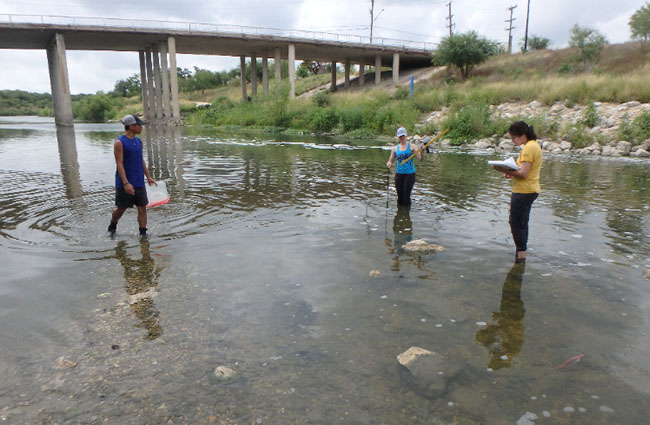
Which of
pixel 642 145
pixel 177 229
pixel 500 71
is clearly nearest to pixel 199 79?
pixel 500 71

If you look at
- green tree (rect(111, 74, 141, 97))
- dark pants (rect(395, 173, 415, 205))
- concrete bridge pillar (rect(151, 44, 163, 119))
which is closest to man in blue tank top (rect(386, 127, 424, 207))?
dark pants (rect(395, 173, 415, 205))

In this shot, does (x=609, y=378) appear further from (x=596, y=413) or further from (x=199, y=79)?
(x=199, y=79)

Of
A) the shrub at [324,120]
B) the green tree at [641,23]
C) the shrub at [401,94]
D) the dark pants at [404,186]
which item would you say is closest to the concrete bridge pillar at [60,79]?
the shrub at [324,120]

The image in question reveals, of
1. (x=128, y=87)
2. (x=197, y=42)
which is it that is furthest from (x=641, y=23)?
(x=128, y=87)

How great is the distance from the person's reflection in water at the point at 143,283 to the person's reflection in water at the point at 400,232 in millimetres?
3020

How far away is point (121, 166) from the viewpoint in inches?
250

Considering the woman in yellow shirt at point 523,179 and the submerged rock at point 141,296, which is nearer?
the submerged rock at point 141,296

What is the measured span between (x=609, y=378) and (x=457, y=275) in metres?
2.21

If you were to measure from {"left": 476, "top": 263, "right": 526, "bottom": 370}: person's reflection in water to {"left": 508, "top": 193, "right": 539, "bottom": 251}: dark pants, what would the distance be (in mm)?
998

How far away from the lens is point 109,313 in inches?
168

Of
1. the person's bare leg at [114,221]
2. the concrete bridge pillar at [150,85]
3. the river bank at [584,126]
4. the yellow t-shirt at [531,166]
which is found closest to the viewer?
the yellow t-shirt at [531,166]

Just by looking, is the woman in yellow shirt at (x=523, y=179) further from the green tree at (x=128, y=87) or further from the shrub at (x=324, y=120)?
the green tree at (x=128, y=87)

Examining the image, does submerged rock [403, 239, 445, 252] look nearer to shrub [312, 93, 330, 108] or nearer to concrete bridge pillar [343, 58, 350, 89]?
shrub [312, 93, 330, 108]

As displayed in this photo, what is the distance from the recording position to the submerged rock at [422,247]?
6.35 meters
